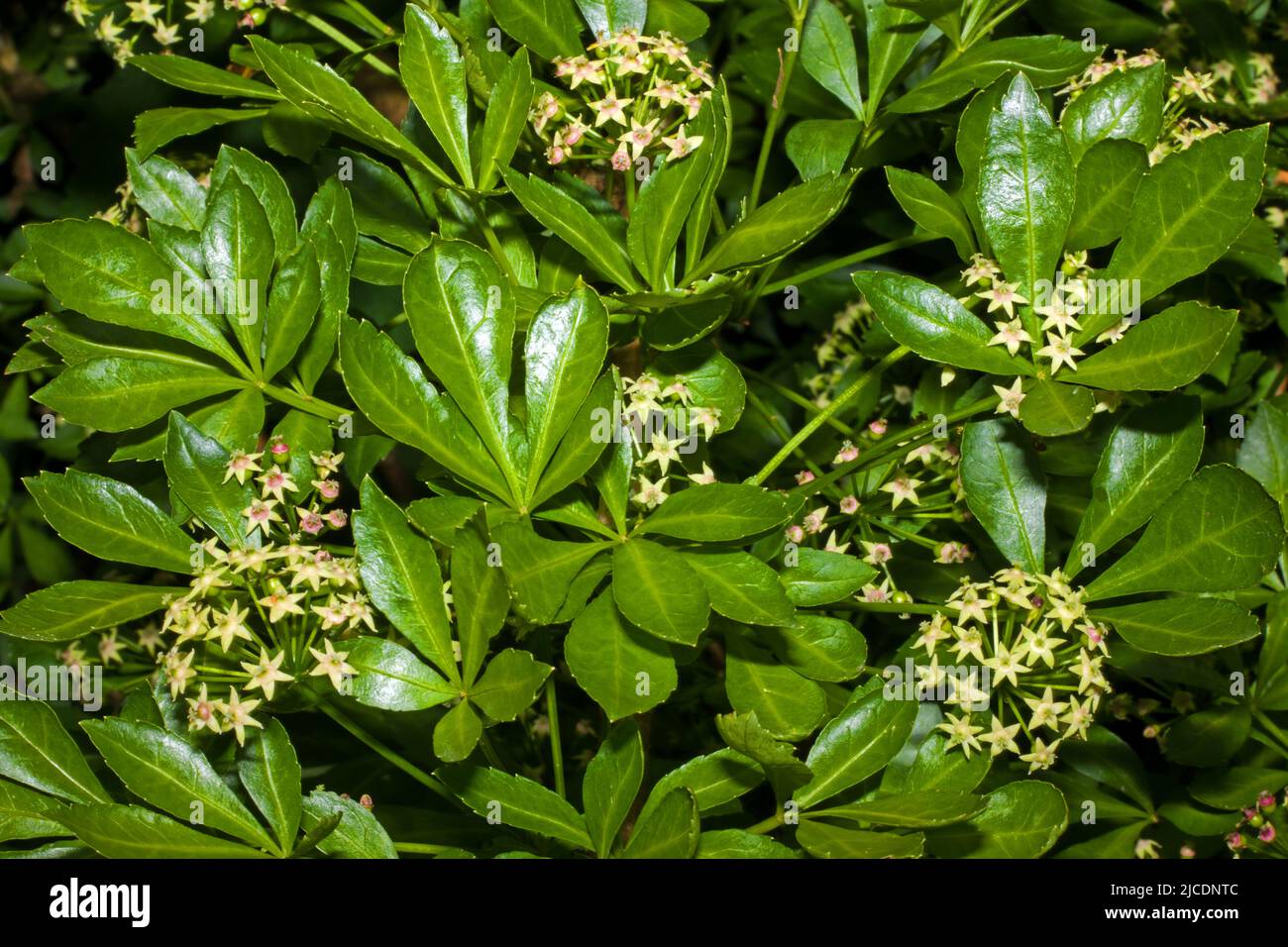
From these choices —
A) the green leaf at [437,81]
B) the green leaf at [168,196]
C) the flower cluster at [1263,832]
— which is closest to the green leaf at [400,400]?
the green leaf at [437,81]

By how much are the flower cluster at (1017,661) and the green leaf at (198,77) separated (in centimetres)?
87

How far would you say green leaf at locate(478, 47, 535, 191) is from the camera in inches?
44.6

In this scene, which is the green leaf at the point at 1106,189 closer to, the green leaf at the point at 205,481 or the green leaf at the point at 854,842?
the green leaf at the point at 854,842

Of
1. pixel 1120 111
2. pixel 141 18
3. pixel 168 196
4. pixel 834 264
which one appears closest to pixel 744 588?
pixel 834 264

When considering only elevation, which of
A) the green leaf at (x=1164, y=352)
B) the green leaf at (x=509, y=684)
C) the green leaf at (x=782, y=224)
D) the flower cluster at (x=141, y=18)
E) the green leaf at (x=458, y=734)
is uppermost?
the flower cluster at (x=141, y=18)

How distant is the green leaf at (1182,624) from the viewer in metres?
1.12

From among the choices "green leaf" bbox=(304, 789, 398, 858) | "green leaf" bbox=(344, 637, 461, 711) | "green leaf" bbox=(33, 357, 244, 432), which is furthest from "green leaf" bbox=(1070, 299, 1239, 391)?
"green leaf" bbox=(33, 357, 244, 432)

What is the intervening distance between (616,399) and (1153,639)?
1.82 ft

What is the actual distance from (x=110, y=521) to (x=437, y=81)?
53 centimetres

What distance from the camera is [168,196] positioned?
1.33 metres

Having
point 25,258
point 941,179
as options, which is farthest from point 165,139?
point 941,179

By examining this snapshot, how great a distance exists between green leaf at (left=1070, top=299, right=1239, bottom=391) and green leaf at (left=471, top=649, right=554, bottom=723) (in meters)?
0.56

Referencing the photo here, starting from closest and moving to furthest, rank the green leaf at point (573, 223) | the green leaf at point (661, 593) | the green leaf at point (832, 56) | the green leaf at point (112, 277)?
the green leaf at point (661, 593) → the green leaf at point (573, 223) → the green leaf at point (112, 277) → the green leaf at point (832, 56)

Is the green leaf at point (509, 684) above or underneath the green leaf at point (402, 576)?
underneath
